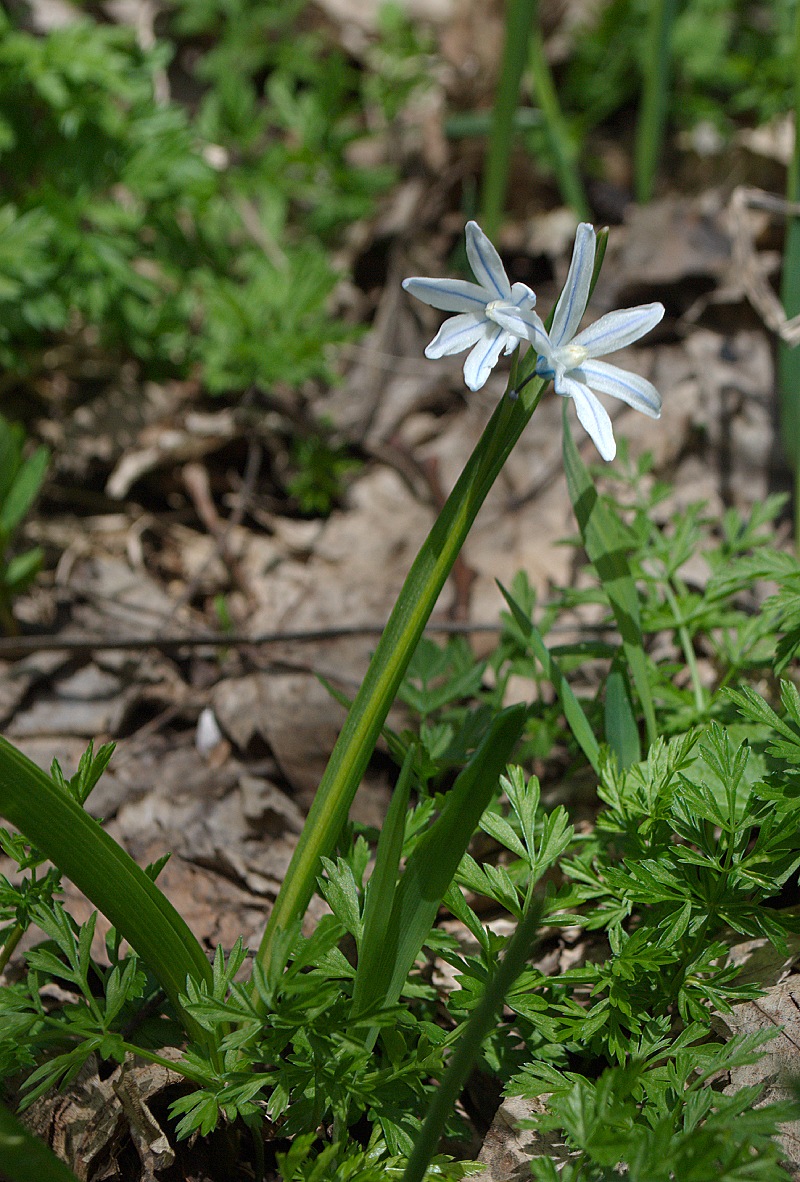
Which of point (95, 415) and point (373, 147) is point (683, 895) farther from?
point (373, 147)

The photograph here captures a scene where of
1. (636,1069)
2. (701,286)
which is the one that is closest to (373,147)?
(701,286)

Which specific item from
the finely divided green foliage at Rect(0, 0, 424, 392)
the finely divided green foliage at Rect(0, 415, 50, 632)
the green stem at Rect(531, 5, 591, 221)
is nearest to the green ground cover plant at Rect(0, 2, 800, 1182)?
the finely divided green foliage at Rect(0, 415, 50, 632)

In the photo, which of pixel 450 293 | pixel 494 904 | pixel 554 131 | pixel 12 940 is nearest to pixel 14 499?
pixel 12 940

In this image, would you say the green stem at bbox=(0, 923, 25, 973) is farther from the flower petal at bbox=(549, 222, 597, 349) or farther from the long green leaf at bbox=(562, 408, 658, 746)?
the flower petal at bbox=(549, 222, 597, 349)

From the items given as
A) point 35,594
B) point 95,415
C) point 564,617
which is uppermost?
point 95,415

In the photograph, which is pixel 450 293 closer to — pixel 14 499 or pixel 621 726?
pixel 621 726

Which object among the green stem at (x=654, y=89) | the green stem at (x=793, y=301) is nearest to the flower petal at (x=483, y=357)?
the green stem at (x=793, y=301)

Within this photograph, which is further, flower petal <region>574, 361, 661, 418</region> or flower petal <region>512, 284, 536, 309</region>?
flower petal <region>574, 361, 661, 418</region>
